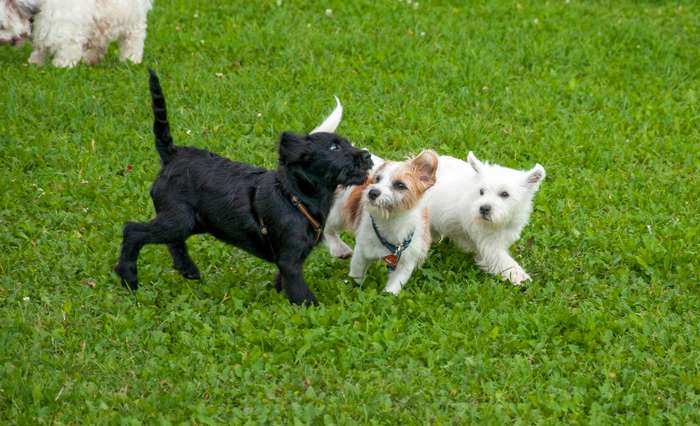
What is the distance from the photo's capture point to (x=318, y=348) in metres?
5.64

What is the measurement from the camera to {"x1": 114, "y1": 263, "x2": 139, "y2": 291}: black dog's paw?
248 inches

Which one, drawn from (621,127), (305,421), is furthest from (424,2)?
(305,421)

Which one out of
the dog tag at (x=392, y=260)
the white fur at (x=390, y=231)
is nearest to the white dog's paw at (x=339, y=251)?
the white fur at (x=390, y=231)

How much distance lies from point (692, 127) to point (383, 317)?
17.4 feet

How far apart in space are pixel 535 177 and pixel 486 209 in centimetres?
42

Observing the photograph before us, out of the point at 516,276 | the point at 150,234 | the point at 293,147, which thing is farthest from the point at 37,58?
the point at 516,276

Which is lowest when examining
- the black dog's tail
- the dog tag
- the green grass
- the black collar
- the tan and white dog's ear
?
the green grass

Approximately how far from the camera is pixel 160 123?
609 centimetres

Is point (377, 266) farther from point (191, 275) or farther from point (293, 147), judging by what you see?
point (293, 147)

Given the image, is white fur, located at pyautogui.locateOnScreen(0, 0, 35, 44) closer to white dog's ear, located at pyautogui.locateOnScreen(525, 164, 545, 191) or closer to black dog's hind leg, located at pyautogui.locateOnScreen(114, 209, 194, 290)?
black dog's hind leg, located at pyautogui.locateOnScreen(114, 209, 194, 290)

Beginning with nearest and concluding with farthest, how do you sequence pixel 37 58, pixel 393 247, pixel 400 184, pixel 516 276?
pixel 400 184, pixel 393 247, pixel 516 276, pixel 37 58

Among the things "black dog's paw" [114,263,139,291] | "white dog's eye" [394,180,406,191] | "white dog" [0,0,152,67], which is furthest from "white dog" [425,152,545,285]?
"white dog" [0,0,152,67]

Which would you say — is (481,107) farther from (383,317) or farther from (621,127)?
(383,317)

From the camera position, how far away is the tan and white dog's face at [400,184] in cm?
619
